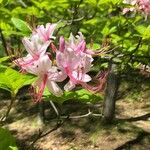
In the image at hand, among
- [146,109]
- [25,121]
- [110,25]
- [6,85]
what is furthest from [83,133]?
[6,85]

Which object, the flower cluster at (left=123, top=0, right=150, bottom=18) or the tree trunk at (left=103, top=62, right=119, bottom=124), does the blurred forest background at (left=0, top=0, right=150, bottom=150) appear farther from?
the flower cluster at (left=123, top=0, right=150, bottom=18)

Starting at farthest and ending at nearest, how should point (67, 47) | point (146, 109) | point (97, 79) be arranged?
point (146, 109), point (97, 79), point (67, 47)

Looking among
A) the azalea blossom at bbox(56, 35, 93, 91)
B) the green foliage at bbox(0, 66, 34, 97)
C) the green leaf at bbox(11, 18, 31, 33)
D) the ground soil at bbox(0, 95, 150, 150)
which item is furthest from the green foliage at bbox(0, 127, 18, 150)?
the ground soil at bbox(0, 95, 150, 150)

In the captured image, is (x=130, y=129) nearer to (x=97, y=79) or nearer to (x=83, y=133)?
(x=83, y=133)

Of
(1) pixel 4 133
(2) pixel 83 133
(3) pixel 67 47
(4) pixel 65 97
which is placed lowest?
(2) pixel 83 133

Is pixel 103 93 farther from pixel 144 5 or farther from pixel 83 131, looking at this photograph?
pixel 83 131
